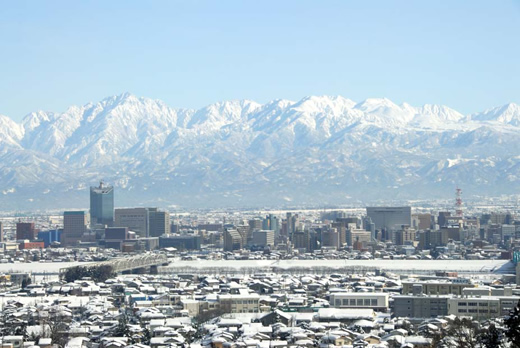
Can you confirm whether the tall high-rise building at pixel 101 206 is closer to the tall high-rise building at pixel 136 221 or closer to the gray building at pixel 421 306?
the tall high-rise building at pixel 136 221

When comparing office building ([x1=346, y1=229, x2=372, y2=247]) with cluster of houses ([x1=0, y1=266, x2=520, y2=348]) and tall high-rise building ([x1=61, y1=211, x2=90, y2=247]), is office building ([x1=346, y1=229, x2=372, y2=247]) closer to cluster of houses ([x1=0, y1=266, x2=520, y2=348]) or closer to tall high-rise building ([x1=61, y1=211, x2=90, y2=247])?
tall high-rise building ([x1=61, y1=211, x2=90, y2=247])

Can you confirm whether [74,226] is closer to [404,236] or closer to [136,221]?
[136,221]

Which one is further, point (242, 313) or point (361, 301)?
point (361, 301)

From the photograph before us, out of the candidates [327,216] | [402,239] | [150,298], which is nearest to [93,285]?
[150,298]

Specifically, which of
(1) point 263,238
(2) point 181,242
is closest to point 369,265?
(2) point 181,242

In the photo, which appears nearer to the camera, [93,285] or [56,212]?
[93,285]

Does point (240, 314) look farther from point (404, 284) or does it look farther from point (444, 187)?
point (444, 187)

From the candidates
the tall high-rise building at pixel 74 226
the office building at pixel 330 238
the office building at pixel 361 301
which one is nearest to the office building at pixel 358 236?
the office building at pixel 330 238

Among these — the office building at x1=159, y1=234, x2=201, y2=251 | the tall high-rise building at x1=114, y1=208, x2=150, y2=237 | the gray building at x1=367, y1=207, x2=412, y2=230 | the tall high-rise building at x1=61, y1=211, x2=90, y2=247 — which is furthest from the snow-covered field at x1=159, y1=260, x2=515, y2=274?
the gray building at x1=367, y1=207, x2=412, y2=230
